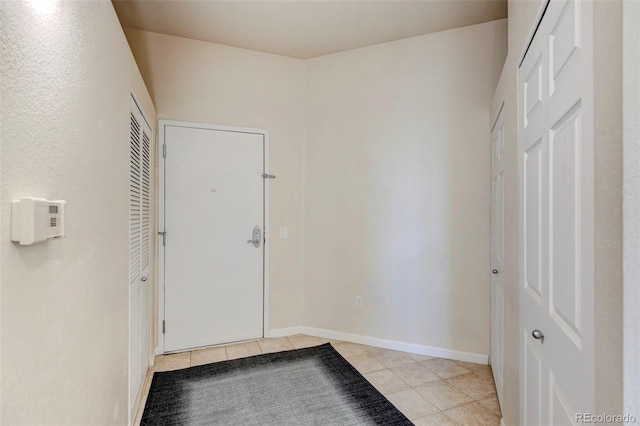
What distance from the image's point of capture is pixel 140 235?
2.32 meters

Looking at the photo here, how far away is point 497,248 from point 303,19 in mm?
2318

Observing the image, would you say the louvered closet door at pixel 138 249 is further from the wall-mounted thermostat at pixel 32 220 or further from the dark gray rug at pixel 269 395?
the wall-mounted thermostat at pixel 32 220

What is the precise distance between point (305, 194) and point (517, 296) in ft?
7.44

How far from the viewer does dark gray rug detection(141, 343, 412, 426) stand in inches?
79.4

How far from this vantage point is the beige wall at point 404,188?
2.78 meters

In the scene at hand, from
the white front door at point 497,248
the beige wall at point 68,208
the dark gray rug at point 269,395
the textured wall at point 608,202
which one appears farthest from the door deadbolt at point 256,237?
the textured wall at point 608,202

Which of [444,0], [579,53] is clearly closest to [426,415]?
[579,53]

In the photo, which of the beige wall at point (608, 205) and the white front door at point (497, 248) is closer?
the beige wall at point (608, 205)

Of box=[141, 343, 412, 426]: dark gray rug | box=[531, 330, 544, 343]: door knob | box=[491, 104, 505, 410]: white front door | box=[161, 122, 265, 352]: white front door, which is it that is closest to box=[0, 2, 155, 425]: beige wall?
box=[141, 343, 412, 426]: dark gray rug

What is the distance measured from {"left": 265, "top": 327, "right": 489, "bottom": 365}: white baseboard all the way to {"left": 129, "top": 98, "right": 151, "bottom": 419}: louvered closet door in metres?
1.29

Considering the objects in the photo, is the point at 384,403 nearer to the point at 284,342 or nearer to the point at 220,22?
the point at 284,342

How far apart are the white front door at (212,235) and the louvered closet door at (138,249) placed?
293 millimetres

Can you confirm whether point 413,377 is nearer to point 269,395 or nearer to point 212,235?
point 269,395

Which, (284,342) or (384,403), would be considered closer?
(384,403)
